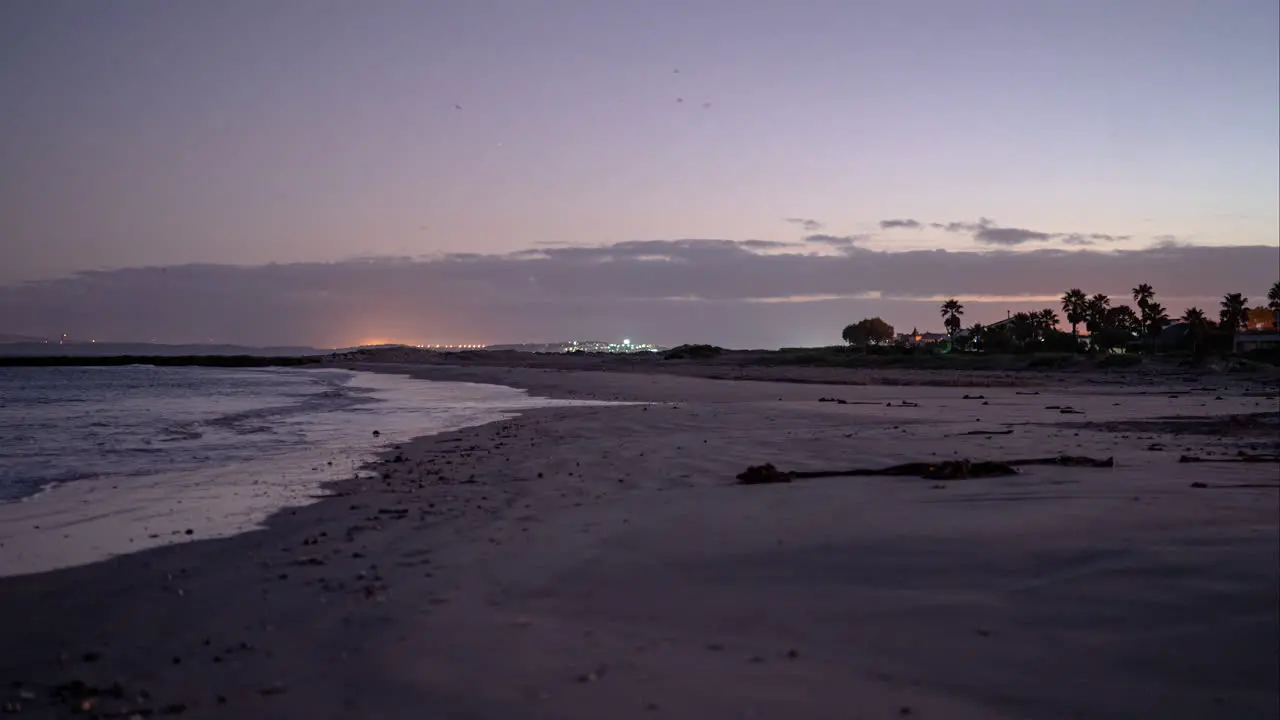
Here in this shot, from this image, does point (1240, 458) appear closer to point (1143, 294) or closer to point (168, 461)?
point (168, 461)

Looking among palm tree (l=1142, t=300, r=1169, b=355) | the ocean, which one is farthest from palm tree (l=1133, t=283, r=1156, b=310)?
the ocean

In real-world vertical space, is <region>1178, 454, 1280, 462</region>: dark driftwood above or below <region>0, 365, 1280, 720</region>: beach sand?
above

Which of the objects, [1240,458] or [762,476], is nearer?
[1240,458]

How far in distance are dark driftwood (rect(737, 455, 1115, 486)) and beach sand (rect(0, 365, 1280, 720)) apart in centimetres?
30

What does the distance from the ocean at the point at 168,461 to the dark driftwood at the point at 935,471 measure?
5.17 m

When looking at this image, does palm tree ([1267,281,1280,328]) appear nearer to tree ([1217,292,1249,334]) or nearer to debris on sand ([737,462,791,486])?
tree ([1217,292,1249,334])

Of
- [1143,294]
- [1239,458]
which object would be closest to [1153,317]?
[1143,294]

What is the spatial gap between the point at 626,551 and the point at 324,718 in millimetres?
2925

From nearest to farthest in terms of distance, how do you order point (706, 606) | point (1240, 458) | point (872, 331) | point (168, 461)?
point (706, 606) < point (1240, 458) < point (168, 461) < point (872, 331)

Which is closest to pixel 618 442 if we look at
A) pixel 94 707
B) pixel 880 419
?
pixel 880 419

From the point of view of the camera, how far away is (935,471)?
875cm

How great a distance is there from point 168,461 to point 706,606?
35.9 ft

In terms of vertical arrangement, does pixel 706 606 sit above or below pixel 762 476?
below

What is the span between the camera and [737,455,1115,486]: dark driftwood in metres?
8.54
